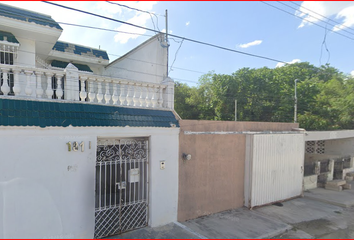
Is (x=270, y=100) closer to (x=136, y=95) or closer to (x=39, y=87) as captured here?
(x=136, y=95)

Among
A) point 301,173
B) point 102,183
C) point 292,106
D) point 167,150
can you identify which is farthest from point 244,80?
point 102,183

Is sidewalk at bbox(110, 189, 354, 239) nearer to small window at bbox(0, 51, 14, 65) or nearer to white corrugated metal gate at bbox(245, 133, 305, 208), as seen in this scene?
white corrugated metal gate at bbox(245, 133, 305, 208)

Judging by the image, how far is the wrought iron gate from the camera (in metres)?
4.52

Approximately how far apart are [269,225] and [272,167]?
216cm

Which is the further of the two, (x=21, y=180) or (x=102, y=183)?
(x=102, y=183)

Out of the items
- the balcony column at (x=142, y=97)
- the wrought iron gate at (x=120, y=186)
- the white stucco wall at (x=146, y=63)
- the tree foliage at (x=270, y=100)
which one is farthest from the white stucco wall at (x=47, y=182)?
the tree foliage at (x=270, y=100)

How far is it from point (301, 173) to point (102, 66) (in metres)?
10.0

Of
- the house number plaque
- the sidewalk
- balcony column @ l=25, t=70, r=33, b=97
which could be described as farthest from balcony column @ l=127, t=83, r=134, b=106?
the sidewalk

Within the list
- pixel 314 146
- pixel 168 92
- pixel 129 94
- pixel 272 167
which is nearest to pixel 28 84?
pixel 129 94

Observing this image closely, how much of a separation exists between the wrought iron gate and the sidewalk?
30cm

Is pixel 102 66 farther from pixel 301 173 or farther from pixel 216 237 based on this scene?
pixel 301 173

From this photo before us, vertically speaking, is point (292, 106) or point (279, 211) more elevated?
point (292, 106)

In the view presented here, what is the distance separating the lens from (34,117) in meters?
3.72

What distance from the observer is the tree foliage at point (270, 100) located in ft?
61.3
